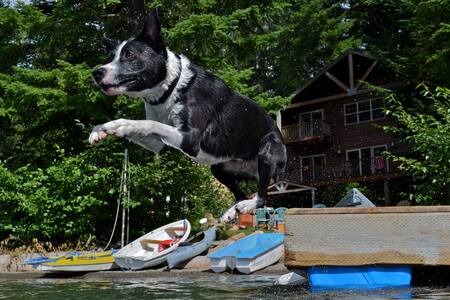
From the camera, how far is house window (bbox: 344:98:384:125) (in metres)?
29.7

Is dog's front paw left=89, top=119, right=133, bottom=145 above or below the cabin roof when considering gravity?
below

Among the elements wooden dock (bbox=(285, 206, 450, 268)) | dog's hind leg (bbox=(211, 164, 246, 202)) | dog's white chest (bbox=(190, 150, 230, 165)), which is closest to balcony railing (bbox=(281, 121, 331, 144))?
wooden dock (bbox=(285, 206, 450, 268))

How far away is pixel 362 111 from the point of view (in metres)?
30.3

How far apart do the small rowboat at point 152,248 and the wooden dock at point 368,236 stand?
6306mm

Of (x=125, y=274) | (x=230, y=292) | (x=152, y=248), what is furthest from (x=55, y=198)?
(x=230, y=292)

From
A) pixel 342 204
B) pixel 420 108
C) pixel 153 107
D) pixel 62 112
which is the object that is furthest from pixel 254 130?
pixel 420 108

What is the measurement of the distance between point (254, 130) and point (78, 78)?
37.5 ft

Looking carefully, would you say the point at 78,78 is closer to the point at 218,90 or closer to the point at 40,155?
the point at 40,155

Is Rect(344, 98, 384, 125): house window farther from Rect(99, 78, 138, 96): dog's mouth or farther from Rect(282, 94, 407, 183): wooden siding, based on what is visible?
Rect(99, 78, 138, 96): dog's mouth

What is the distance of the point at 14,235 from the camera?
16062mm

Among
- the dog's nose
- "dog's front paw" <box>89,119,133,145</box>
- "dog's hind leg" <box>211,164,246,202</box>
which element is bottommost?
"dog's hind leg" <box>211,164,246,202</box>

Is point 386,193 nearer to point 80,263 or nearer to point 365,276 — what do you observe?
point 80,263

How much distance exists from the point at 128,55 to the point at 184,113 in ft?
1.70

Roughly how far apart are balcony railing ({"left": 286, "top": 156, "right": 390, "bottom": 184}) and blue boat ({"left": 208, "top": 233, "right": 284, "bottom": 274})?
17074 millimetres
